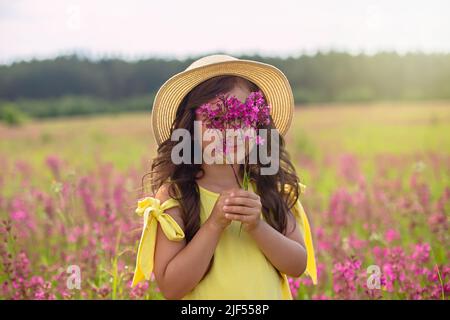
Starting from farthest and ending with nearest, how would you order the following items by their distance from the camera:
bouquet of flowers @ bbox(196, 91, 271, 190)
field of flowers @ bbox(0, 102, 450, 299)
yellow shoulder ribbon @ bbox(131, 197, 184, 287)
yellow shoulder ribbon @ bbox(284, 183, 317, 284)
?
field of flowers @ bbox(0, 102, 450, 299)
yellow shoulder ribbon @ bbox(284, 183, 317, 284)
yellow shoulder ribbon @ bbox(131, 197, 184, 287)
bouquet of flowers @ bbox(196, 91, 271, 190)

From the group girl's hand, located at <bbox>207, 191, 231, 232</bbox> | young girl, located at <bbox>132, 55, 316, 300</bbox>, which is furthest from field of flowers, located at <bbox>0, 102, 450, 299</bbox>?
girl's hand, located at <bbox>207, 191, 231, 232</bbox>

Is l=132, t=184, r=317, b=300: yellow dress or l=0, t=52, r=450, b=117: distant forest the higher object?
l=0, t=52, r=450, b=117: distant forest

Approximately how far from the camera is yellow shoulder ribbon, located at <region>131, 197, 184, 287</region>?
2121 mm

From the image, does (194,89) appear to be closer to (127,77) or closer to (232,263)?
(232,263)

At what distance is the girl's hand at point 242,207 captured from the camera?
1.95m

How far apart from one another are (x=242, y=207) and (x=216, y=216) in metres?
0.11

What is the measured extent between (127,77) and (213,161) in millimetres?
35128

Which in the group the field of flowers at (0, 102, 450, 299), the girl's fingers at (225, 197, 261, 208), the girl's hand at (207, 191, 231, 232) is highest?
the girl's fingers at (225, 197, 261, 208)

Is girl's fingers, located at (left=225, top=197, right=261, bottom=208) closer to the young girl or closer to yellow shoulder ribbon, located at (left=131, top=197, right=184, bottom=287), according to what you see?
the young girl

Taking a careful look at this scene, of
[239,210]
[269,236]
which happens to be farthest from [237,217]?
[269,236]

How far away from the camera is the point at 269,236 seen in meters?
2.08

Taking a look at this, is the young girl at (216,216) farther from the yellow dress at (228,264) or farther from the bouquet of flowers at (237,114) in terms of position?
the bouquet of flowers at (237,114)

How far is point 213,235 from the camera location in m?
2.03

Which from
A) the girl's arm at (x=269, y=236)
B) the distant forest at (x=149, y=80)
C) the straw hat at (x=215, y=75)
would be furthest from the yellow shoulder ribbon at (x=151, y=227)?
the distant forest at (x=149, y=80)
